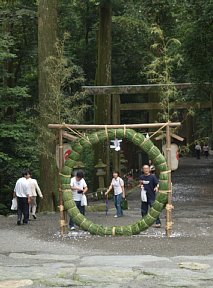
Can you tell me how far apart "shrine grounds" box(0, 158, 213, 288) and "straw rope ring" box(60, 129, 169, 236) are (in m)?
0.25

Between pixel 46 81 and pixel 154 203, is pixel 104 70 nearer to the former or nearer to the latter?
pixel 46 81

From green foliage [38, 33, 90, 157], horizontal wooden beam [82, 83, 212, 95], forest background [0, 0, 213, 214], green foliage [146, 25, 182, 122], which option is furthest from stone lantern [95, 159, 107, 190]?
green foliage [38, 33, 90, 157]

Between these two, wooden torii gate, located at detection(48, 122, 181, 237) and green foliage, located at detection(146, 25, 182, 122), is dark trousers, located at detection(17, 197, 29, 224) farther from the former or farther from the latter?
green foliage, located at detection(146, 25, 182, 122)

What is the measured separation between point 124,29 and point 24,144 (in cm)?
1138

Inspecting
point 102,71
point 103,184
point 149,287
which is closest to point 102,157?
point 103,184

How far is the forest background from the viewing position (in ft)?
57.2

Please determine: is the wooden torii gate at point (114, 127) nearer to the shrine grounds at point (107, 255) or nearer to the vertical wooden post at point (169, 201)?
the vertical wooden post at point (169, 201)

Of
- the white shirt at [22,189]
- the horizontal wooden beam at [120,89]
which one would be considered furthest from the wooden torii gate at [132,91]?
the white shirt at [22,189]

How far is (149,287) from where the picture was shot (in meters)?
7.23

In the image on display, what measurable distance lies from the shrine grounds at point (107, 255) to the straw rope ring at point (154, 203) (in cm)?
25

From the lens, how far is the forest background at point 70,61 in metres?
17.4

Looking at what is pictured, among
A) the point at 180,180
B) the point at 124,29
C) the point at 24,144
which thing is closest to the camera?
the point at 24,144

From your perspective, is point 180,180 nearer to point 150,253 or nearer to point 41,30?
point 41,30

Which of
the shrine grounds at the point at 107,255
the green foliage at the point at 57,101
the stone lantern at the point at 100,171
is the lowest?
the shrine grounds at the point at 107,255
